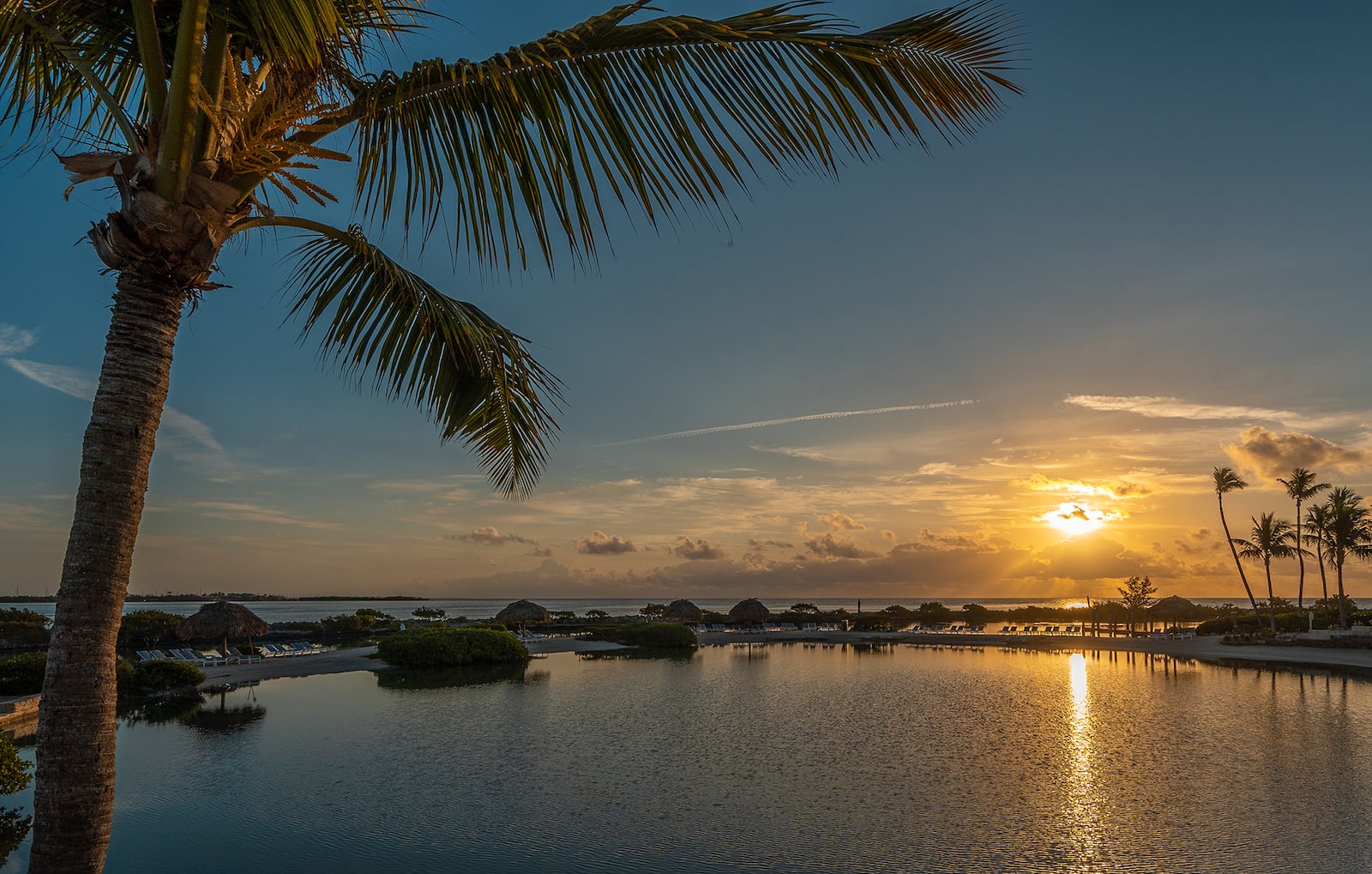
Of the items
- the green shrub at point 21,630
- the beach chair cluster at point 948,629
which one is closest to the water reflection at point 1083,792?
the beach chair cluster at point 948,629

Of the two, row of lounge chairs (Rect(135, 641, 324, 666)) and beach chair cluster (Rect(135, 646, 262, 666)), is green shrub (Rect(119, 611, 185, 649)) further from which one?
beach chair cluster (Rect(135, 646, 262, 666))

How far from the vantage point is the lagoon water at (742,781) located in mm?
8414

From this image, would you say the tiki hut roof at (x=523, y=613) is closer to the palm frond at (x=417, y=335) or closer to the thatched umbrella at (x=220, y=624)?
the thatched umbrella at (x=220, y=624)

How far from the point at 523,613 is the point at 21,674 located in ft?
68.1

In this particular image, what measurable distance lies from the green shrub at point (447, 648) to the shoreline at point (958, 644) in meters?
0.64

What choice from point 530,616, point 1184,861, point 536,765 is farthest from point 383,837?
point 530,616

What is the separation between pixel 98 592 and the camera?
3104mm

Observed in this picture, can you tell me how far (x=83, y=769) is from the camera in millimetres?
3057

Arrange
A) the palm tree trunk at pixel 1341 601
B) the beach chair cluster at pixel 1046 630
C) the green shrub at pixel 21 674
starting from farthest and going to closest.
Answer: the beach chair cluster at pixel 1046 630 < the palm tree trunk at pixel 1341 601 < the green shrub at pixel 21 674

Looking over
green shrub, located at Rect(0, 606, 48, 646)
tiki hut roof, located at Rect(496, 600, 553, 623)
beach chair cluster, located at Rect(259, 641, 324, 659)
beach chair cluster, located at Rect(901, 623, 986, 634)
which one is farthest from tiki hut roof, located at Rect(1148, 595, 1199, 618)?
green shrub, located at Rect(0, 606, 48, 646)

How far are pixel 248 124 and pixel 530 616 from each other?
34057 mm

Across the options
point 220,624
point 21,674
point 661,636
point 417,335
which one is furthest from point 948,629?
point 417,335

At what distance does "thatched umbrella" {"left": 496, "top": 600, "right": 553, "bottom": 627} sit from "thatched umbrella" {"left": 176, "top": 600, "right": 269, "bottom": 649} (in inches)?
459

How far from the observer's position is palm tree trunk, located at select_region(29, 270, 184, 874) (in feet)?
9.91
